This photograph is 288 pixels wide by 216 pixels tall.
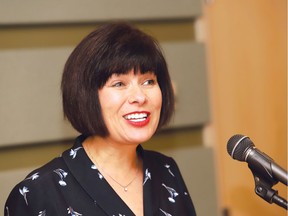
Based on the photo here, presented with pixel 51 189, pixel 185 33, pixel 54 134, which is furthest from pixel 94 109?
pixel 185 33

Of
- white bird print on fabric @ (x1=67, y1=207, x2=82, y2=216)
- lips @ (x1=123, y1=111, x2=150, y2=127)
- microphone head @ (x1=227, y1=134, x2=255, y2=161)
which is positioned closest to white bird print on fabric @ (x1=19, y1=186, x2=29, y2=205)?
white bird print on fabric @ (x1=67, y1=207, x2=82, y2=216)

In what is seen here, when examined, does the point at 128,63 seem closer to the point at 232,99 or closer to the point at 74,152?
the point at 74,152

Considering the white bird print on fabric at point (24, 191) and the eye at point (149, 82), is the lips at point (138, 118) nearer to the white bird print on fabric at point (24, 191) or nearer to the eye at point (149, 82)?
the eye at point (149, 82)

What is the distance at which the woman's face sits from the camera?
1.23 meters

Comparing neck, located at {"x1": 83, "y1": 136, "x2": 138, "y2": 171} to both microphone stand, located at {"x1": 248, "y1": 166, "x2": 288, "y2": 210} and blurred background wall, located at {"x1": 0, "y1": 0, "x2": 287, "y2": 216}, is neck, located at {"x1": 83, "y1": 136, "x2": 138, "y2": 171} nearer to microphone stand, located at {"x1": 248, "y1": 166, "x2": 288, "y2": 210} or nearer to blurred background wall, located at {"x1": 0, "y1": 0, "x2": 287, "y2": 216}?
microphone stand, located at {"x1": 248, "y1": 166, "x2": 288, "y2": 210}

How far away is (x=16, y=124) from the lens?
5.22 feet

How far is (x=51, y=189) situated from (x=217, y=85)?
3.26 ft

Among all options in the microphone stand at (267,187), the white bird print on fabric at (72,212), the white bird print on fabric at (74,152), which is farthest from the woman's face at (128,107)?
the microphone stand at (267,187)

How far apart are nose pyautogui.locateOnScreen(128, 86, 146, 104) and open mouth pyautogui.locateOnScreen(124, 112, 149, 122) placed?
0.03 meters

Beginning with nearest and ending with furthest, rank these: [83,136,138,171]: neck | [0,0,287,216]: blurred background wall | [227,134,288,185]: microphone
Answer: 1. [227,134,288,185]: microphone
2. [83,136,138,171]: neck
3. [0,0,287,216]: blurred background wall

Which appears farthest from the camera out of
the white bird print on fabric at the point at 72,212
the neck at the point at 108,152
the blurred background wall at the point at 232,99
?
A: the blurred background wall at the point at 232,99

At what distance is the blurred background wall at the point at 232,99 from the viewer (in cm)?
193

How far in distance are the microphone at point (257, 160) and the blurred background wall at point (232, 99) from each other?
83cm

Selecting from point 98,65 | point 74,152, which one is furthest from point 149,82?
point 74,152
